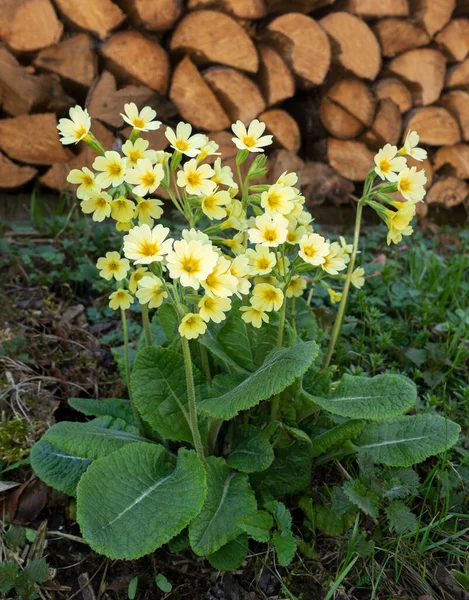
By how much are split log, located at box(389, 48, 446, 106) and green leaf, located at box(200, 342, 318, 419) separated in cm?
268

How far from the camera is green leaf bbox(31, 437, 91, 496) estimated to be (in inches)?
63.2

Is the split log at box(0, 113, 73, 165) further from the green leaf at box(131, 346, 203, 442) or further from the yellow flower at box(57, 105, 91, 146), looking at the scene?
the green leaf at box(131, 346, 203, 442)

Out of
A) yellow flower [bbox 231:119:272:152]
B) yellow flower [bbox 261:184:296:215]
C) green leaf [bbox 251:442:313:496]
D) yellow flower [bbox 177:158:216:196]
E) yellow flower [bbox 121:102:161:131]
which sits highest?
yellow flower [bbox 121:102:161:131]

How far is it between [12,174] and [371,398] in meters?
2.49

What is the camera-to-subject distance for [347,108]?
3.51 metres

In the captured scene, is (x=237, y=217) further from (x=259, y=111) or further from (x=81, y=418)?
(x=259, y=111)

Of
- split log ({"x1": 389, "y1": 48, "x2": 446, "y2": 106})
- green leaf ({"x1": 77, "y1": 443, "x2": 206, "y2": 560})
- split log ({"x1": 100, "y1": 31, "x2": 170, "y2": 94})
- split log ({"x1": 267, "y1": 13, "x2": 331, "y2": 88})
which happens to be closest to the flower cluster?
green leaf ({"x1": 77, "y1": 443, "x2": 206, "y2": 560})


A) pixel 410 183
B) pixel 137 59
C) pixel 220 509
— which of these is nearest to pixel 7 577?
pixel 220 509

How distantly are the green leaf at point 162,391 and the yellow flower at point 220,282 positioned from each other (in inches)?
14.9

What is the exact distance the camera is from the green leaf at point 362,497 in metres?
1.46

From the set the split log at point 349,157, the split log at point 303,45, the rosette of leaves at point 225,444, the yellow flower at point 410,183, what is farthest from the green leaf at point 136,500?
the split log at point 349,157

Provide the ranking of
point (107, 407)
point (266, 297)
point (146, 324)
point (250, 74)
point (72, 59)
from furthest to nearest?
1. point (250, 74)
2. point (72, 59)
3. point (107, 407)
4. point (146, 324)
5. point (266, 297)

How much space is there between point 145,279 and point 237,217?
1.26 ft

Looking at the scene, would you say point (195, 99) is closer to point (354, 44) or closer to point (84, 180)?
point (354, 44)
